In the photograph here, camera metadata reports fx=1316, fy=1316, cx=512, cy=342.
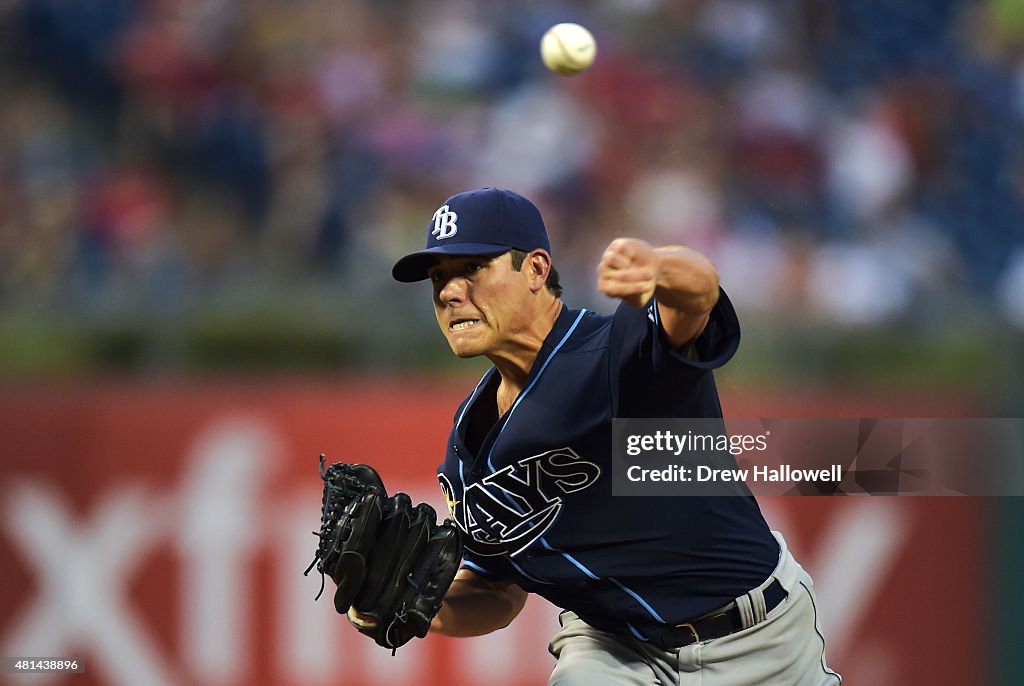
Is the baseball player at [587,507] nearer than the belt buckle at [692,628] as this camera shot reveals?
Yes

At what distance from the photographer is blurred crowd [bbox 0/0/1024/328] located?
652cm

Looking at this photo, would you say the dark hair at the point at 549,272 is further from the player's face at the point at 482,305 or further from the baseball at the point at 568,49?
the baseball at the point at 568,49

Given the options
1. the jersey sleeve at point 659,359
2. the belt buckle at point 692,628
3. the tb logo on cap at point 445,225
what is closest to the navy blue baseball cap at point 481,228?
the tb logo on cap at point 445,225

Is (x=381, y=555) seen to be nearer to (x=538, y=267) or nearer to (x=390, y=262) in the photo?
(x=538, y=267)

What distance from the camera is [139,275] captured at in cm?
615

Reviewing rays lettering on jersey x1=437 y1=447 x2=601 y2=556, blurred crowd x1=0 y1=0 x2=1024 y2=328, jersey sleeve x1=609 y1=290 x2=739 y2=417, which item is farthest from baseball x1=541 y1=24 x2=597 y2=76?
rays lettering on jersey x1=437 y1=447 x2=601 y2=556

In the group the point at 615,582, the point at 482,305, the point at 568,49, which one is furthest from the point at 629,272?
the point at 568,49

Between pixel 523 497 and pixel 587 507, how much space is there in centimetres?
17

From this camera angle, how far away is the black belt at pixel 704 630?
345 centimetres

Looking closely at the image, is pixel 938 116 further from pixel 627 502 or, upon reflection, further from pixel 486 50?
pixel 627 502

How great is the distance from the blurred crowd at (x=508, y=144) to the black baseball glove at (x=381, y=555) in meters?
2.70

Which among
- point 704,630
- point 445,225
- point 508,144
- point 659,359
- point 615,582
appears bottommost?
point 704,630

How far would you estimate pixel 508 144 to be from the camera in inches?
285

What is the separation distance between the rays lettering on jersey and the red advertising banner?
8.36 feet
